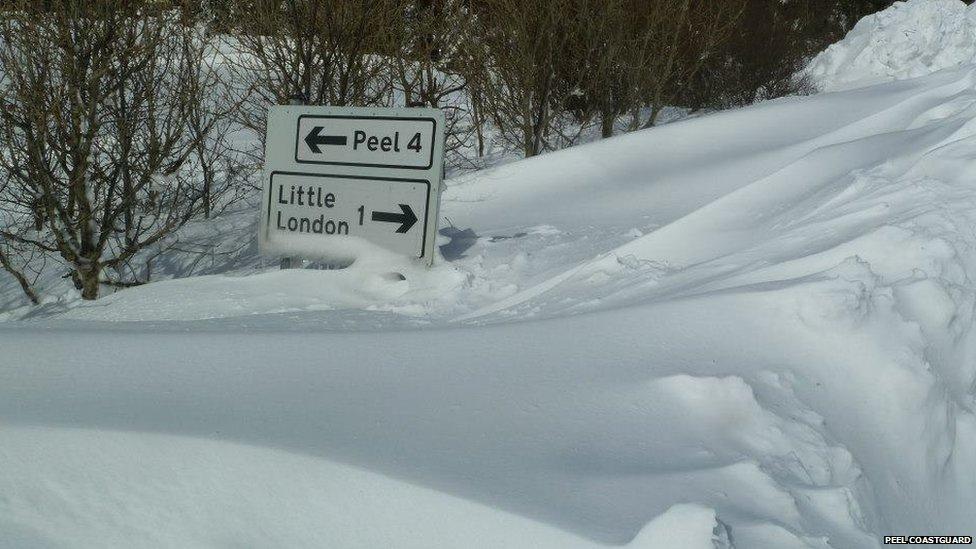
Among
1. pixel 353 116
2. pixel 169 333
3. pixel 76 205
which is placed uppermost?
pixel 353 116

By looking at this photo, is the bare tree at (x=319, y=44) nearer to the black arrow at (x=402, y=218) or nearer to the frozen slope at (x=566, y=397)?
the black arrow at (x=402, y=218)

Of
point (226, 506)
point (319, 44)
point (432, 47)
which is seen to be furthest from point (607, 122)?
point (226, 506)

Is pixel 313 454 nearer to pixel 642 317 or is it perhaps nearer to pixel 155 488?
pixel 155 488

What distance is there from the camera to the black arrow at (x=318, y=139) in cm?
503

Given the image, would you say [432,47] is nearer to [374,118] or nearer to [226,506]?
[374,118]

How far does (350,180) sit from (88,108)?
282 cm

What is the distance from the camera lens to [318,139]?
16.6ft

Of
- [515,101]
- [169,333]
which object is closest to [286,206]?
[169,333]

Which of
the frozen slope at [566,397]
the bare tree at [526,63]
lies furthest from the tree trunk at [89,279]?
the bare tree at [526,63]

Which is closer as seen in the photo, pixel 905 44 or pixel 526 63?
pixel 526 63

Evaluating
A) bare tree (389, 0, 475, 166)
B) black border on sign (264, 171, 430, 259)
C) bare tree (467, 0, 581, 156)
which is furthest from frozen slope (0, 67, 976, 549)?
bare tree (389, 0, 475, 166)

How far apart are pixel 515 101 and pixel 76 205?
18.9 feet

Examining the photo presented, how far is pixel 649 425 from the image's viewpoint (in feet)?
7.43

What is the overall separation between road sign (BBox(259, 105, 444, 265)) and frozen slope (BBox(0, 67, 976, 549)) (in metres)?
0.34
